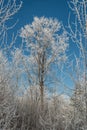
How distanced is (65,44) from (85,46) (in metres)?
11.1

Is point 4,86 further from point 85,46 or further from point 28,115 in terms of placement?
point 28,115

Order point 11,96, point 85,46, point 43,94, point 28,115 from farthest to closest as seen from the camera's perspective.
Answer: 1. point 43,94
2. point 28,115
3. point 11,96
4. point 85,46

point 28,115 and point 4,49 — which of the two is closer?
point 4,49

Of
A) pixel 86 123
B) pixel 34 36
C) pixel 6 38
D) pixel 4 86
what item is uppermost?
pixel 34 36

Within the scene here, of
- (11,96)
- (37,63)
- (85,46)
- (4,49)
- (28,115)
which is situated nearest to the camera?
(85,46)

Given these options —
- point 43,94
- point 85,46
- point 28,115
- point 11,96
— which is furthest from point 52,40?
point 85,46

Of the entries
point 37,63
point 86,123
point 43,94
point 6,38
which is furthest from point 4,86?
point 37,63

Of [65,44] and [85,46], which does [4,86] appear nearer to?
[85,46]

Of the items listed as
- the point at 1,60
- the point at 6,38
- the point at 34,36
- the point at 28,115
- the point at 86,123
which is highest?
the point at 34,36

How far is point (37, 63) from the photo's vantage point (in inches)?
594

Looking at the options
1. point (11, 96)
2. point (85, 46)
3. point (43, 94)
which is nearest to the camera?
point (85, 46)

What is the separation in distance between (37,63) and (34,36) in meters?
1.84

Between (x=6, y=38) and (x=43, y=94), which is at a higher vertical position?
(x=6, y=38)

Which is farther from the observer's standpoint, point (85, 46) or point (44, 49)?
point (44, 49)
